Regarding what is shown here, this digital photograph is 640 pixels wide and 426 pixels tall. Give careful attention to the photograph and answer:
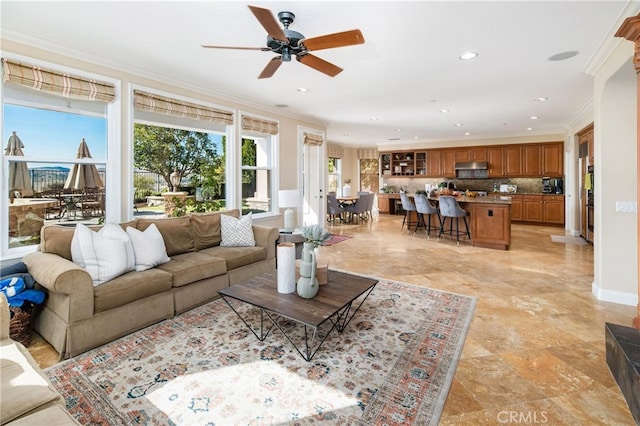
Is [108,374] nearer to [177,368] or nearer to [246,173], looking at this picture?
[177,368]

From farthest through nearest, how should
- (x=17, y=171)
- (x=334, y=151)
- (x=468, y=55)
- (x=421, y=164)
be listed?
1. (x=334, y=151)
2. (x=421, y=164)
3. (x=468, y=55)
4. (x=17, y=171)

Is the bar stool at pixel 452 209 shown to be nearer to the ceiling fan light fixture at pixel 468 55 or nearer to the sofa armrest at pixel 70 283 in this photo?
the ceiling fan light fixture at pixel 468 55

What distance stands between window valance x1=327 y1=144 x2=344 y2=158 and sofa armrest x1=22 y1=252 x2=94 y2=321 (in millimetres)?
9052

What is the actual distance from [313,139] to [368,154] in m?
5.62

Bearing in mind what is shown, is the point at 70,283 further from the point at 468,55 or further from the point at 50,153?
the point at 468,55

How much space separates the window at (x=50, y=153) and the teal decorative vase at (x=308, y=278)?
262cm

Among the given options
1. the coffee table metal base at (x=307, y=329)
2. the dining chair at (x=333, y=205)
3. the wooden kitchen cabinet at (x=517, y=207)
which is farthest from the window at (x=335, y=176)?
the coffee table metal base at (x=307, y=329)

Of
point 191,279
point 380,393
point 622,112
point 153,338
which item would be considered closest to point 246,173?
point 191,279

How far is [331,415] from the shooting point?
68.7 inches

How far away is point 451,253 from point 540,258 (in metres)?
1.38

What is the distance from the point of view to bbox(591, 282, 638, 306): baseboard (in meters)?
3.28

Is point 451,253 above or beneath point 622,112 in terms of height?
beneath

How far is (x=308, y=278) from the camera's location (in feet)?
8.05

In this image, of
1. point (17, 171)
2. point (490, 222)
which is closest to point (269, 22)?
point (17, 171)
